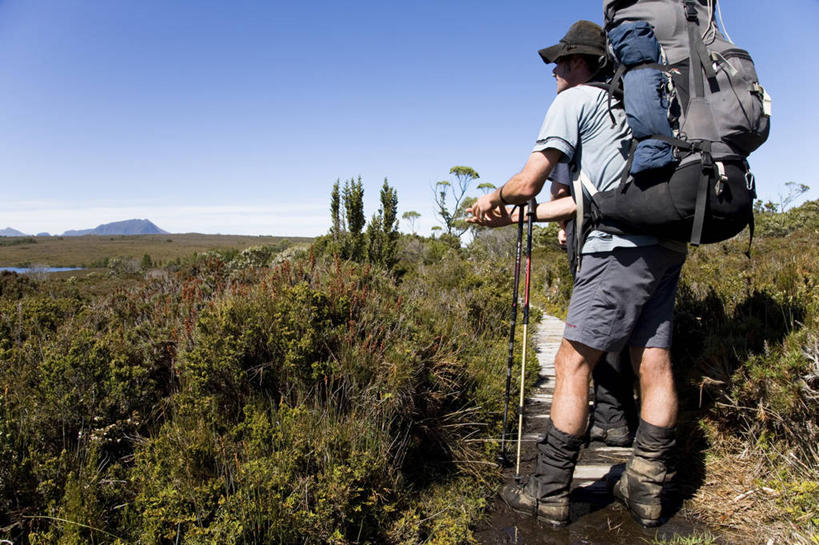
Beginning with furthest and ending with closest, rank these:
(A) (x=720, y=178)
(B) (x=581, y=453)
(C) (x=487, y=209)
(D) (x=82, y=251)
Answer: (D) (x=82, y=251)
(B) (x=581, y=453)
(C) (x=487, y=209)
(A) (x=720, y=178)

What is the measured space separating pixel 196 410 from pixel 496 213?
6.48 feet

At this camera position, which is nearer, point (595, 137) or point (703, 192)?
point (703, 192)

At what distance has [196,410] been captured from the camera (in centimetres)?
246

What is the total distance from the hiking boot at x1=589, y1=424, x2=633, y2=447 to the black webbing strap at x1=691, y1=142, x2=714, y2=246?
5.60 feet

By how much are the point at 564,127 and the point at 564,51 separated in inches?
19.6

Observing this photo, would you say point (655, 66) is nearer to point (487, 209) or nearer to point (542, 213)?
point (542, 213)

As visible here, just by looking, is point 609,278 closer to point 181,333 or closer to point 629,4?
point 629,4

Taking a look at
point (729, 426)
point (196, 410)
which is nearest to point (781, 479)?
point (729, 426)

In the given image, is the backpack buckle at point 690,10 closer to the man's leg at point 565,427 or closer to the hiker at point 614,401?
the hiker at point 614,401

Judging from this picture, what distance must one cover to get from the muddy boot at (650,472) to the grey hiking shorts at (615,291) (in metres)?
0.50

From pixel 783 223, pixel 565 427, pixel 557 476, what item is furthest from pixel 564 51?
pixel 783 223

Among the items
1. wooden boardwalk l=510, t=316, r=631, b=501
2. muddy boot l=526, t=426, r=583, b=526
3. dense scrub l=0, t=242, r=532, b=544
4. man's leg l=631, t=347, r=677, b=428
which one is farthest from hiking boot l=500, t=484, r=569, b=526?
man's leg l=631, t=347, r=677, b=428

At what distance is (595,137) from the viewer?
2.20m

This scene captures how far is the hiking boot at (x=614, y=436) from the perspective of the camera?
3098mm
